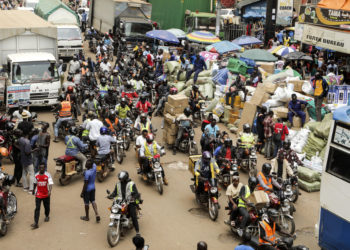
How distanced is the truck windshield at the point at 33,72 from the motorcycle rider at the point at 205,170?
8985 millimetres

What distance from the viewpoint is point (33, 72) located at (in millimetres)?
17266

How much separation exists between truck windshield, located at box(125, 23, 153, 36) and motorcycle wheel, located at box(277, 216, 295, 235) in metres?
20.7

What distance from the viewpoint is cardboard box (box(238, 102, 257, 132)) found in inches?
626

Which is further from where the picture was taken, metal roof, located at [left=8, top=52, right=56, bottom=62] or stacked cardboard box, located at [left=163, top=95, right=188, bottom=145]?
metal roof, located at [left=8, top=52, right=56, bottom=62]

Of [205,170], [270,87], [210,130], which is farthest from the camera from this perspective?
[270,87]

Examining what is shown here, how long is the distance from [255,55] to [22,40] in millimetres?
9535

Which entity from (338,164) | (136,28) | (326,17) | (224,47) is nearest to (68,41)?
(136,28)

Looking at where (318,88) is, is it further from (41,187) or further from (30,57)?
(30,57)

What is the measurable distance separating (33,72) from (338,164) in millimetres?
12440

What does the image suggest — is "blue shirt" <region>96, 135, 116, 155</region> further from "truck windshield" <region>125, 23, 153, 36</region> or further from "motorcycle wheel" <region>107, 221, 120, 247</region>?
"truck windshield" <region>125, 23, 153, 36</region>

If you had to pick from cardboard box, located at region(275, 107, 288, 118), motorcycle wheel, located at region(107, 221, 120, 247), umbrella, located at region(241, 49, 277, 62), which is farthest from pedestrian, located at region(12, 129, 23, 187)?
umbrella, located at region(241, 49, 277, 62)

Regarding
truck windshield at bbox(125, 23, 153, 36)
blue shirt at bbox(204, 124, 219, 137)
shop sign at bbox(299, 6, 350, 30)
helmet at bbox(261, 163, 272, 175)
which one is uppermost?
shop sign at bbox(299, 6, 350, 30)

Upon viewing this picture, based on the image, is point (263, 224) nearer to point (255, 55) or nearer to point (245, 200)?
point (245, 200)

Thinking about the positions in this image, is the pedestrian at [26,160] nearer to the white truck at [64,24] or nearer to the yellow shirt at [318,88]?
the yellow shirt at [318,88]
